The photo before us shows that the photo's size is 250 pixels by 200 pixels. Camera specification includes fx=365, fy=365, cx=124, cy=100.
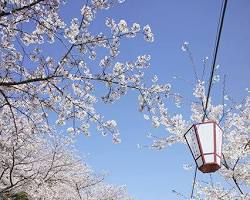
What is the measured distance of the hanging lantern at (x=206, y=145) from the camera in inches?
186

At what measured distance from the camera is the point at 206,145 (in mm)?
4840

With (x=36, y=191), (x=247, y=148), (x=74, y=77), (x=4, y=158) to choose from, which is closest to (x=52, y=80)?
(x=74, y=77)

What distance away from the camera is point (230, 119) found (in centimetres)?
1063

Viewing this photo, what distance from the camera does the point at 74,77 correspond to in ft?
20.5

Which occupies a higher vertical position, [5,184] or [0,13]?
[5,184]

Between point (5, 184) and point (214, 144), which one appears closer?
point (214, 144)

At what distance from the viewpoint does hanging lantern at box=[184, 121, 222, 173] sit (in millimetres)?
4730

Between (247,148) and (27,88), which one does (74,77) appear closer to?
(27,88)

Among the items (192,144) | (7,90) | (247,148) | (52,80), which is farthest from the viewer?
(247,148)

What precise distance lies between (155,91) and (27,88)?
230 centimetres

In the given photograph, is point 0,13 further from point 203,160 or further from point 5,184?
point 5,184

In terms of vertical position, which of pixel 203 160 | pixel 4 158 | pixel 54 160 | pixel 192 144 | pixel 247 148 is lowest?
pixel 203 160

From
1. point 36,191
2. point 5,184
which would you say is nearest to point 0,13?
point 36,191

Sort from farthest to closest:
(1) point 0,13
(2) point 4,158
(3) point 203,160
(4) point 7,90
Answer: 1. (2) point 4,158
2. (4) point 7,90
3. (1) point 0,13
4. (3) point 203,160
